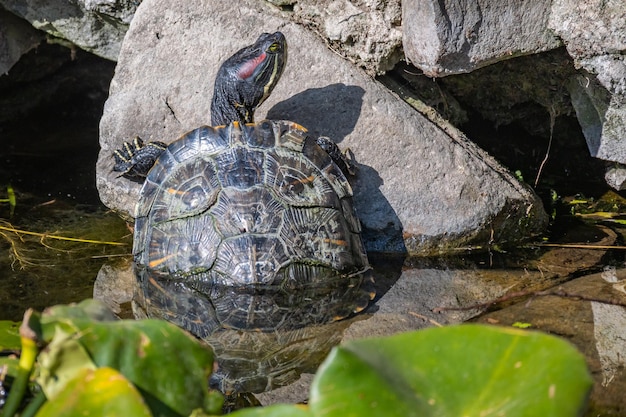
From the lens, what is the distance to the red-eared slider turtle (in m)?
3.30

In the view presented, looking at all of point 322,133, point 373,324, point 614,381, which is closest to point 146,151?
point 322,133

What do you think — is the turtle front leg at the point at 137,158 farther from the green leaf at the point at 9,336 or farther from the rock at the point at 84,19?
the green leaf at the point at 9,336

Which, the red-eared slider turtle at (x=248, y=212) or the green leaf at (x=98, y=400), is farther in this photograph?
the red-eared slider turtle at (x=248, y=212)

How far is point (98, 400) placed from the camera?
1479 millimetres

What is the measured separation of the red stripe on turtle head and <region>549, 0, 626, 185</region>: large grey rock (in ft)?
4.95

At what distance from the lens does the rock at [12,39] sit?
5039 mm

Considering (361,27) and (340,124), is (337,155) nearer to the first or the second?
(340,124)

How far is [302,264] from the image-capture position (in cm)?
332

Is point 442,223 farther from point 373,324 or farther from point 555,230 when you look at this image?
point 373,324

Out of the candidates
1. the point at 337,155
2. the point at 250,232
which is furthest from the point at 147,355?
the point at 337,155

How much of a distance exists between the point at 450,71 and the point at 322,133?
30.8 inches

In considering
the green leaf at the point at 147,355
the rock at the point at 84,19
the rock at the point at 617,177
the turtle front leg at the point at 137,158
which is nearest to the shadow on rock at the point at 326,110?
the turtle front leg at the point at 137,158

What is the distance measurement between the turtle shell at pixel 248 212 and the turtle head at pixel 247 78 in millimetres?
396

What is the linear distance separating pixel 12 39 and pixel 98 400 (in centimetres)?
430
